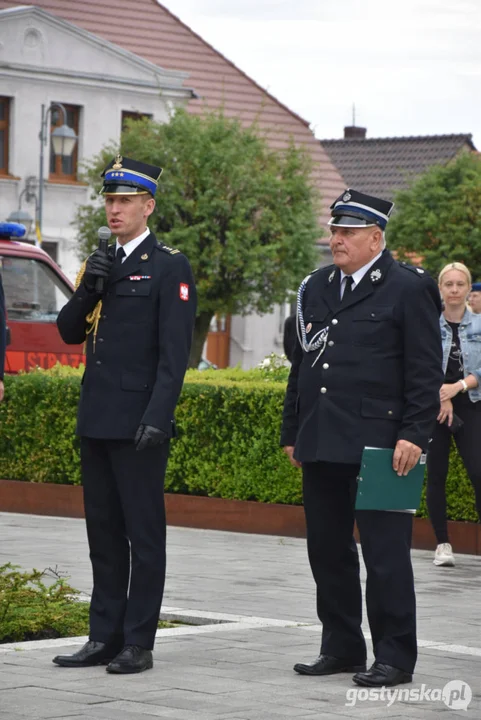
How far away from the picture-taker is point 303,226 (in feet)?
110

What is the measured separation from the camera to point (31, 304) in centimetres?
1691

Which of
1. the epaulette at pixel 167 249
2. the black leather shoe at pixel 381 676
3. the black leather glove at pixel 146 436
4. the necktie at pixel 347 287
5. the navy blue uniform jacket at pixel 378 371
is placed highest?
the epaulette at pixel 167 249

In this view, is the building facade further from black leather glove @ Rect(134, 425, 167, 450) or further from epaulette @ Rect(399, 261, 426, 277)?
black leather glove @ Rect(134, 425, 167, 450)

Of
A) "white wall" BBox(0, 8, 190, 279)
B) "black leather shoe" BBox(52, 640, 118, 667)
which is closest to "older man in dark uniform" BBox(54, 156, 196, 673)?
"black leather shoe" BBox(52, 640, 118, 667)

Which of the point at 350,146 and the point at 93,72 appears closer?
the point at 93,72

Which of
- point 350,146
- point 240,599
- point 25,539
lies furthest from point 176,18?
point 240,599

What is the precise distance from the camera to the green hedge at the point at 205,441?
12469mm

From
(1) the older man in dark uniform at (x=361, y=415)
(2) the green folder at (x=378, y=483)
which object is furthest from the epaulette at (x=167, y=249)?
(2) the green folder at (x=378, y=483)

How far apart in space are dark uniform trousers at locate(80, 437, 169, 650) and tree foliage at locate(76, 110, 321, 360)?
81.9 ft

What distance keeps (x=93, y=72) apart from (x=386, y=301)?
31.3m

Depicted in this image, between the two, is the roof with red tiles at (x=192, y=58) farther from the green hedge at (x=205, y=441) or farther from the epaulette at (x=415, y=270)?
the epaulette at (x=415, y=270)

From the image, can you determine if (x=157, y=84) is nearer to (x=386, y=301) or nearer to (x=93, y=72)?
(x=93, y=72)

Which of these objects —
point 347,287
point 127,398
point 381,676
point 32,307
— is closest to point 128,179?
point 127,398

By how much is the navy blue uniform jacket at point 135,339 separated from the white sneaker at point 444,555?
4368mm
